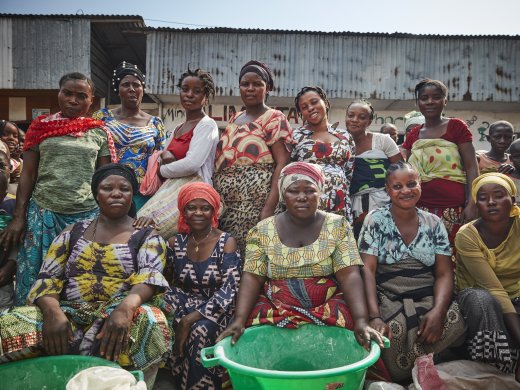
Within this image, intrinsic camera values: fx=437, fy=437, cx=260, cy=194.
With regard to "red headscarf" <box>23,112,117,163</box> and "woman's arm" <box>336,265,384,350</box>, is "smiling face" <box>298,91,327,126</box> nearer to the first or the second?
"woman's arm" <box>336,265,384,350</box>

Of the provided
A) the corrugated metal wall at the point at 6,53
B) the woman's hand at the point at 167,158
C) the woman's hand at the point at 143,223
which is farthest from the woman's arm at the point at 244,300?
the corrugated metal wall at the point at 6,53

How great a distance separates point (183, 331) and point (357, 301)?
1.12m

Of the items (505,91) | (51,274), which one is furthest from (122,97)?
(505,91)

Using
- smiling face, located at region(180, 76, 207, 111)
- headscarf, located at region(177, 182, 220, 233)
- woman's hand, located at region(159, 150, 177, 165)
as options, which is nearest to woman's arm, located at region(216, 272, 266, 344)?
headscarf, located at region(177, 182, 220, 233)

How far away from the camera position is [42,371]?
91.0 inches

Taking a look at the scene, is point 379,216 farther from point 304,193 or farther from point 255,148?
point 255,148

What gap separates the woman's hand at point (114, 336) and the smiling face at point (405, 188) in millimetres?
1904

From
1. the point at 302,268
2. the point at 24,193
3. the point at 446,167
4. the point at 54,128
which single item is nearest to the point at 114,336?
the point at 302,268

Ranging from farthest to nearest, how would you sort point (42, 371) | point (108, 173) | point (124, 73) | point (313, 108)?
point (124, 73)
point (313, 108)
point (108, 173)
point (42, 371)

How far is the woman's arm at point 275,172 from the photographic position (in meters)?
3.33

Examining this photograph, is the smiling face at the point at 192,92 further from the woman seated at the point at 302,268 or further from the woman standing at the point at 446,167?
the woman standing at the point at 446,167

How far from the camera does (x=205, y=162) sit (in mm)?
3531

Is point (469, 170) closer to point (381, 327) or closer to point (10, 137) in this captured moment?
point (381, 327)

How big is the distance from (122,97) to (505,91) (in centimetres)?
1231
